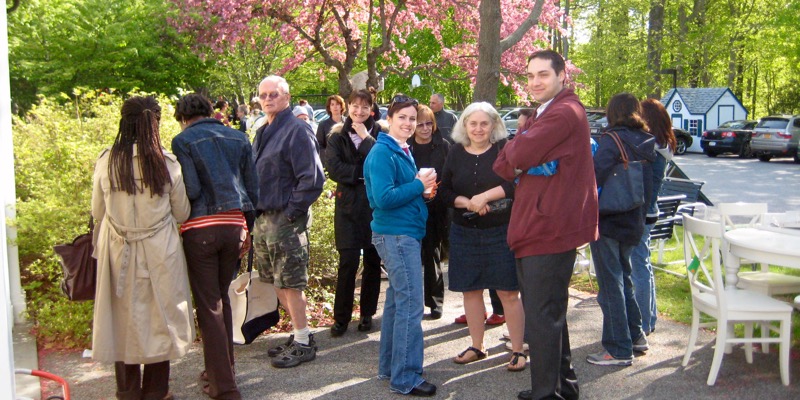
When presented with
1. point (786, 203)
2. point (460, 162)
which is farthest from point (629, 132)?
point (786, 203)

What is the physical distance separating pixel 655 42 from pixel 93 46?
2379 cm

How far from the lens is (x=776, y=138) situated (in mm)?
24578

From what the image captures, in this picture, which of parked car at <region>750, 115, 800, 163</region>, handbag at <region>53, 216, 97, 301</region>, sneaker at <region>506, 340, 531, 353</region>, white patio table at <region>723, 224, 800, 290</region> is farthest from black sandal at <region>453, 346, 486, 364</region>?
parked car at <region>750, 115, 800, 163</region>

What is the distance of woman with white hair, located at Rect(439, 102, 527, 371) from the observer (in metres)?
5.02

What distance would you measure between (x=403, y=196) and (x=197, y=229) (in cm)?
121

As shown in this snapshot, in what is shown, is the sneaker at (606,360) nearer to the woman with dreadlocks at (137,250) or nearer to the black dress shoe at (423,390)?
the black dress shoe at (423,390)

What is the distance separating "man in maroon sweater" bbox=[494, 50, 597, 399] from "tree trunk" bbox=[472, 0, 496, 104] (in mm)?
5479

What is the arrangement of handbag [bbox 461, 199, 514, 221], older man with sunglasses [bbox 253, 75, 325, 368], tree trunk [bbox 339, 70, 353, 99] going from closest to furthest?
handbag [bbox 461, 199, 514, 221] → older man with sunglasses [bbox 253, 75, 325, 368] → tree trunk [bbox 339, 70, 353, 99]

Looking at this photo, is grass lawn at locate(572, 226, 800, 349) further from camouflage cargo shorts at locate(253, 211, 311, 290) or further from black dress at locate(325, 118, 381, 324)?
camouflage cargo shorts at locate(253, 211, 311, 290)

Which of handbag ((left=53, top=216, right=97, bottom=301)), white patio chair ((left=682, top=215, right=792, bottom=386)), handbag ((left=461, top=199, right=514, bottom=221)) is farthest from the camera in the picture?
handbag ((left=461, top=199, right=514, bottom=221))

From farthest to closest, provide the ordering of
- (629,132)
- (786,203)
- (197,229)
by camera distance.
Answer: (786,203) < (629,132) < (197,229)

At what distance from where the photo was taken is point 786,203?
1458cm

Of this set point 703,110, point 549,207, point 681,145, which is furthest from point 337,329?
point 703,110

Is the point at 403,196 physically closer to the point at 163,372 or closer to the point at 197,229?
the point at 197,229
